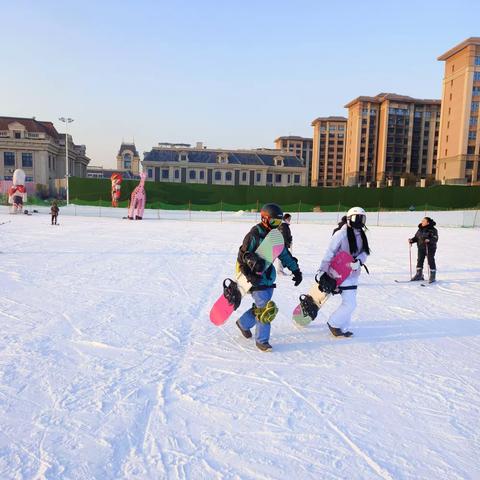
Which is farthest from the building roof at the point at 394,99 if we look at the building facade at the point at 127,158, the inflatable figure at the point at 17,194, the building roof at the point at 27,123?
the inflatable figure at the point at 17,194

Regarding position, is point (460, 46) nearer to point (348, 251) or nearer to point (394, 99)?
point (394, 99)

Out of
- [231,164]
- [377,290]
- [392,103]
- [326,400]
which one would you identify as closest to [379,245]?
[377,290]

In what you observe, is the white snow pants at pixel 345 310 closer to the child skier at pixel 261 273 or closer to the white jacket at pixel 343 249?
the white jacket at pixel 343 249

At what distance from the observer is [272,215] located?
435 cm

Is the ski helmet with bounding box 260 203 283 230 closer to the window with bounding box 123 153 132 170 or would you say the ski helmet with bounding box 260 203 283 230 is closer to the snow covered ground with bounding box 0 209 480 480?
the snow covered ground with bounding box 0 209 480 480

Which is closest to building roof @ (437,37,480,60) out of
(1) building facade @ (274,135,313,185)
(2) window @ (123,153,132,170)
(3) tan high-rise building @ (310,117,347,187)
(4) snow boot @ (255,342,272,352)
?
(3) tan high-rise building @ (310,117,347,187)

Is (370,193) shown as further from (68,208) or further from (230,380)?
(230,380)

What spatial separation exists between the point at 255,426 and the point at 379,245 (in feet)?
44.5

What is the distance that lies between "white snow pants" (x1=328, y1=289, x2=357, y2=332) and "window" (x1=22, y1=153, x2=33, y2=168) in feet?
Answer: 193

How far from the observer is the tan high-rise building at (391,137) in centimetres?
9694

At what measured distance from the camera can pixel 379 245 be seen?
15453mm

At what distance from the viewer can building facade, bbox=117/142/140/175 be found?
95.7 m

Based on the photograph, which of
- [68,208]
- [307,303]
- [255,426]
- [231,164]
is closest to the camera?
[255,426]

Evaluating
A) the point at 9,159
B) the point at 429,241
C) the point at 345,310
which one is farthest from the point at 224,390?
the point at 9,159
